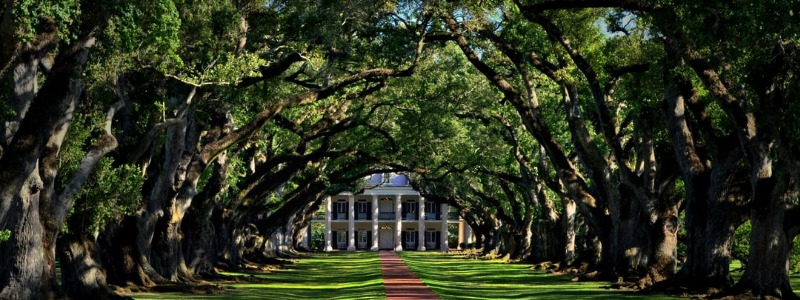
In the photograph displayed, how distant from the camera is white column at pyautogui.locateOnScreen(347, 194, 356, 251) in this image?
130000 millimetres

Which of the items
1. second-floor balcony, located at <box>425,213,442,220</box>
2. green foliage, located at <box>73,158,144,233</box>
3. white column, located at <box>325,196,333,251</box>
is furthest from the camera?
second-floor balcony, located at <box>425,213,442,220</box>

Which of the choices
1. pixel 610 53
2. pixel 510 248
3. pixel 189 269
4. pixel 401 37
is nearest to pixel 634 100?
pixel 610 53

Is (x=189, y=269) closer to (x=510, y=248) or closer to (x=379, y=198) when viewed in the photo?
(x=510, y=248)

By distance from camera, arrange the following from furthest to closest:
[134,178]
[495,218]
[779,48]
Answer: [495,218]
[134,178]
[779,48]

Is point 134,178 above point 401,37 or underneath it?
underneath

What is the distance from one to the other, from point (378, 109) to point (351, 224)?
86.6 meters

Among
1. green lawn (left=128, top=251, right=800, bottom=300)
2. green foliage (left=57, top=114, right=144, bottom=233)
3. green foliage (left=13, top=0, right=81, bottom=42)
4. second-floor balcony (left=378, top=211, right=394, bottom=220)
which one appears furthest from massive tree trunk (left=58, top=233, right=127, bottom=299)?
second-floor balcony (left=378, top=211, right=394, bottom=220)

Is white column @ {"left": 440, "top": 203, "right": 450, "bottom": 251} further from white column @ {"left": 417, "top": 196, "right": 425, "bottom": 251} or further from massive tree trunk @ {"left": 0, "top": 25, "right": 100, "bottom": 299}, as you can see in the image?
massive tree trunk @ {"left": 0, "top": 25, "right": 100, "bottom": 299}

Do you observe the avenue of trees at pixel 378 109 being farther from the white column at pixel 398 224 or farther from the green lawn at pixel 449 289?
the white column at pixel 398 224

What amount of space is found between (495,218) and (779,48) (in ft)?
228

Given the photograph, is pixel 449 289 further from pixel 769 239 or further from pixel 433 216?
pixel 433 216

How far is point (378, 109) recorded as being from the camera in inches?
1780

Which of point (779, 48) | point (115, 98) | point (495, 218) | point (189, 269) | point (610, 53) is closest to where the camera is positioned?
point (779, 48)

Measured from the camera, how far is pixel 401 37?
31250 mm
